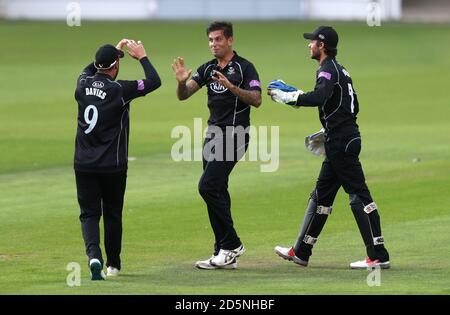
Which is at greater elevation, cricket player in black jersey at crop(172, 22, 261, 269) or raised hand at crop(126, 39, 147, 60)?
raised hand at crop(126, 39, 147, 60)

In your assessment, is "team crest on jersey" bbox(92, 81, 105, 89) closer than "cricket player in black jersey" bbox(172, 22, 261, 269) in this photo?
Yes

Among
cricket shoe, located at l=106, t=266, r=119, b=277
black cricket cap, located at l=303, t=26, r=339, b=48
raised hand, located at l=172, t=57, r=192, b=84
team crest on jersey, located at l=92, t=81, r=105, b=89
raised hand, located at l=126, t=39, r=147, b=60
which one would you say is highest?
black cricket cap, located at l=303, t=26, r=339, b=48

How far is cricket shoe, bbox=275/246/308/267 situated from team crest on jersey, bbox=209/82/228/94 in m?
1.75

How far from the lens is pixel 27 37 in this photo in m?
48.8

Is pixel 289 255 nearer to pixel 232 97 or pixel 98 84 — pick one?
pixel 232 97

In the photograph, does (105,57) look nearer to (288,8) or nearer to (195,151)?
(195,151)

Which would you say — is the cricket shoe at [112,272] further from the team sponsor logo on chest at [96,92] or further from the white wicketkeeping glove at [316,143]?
the white wicketkeeping glove at [316,143]

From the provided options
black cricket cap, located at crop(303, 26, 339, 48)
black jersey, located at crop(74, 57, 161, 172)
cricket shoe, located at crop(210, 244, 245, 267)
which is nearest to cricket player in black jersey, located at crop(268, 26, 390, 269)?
black cricket cap, located at crop(303, 26, 339, 48)

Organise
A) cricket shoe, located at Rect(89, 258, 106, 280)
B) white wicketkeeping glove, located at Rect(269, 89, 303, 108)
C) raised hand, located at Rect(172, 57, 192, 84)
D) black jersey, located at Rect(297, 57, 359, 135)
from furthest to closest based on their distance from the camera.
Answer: raised hand, located at Rect(172, 57, 192, 84)
black jersey, located at Rect(297, 57, 359, 135)
white wicketkeeping glove, located at Rect(269, 89, 303, 108)
cricket shoe, located at Rect(89, 258, 106, 280)

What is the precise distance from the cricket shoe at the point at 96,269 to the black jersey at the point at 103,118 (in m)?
0.92

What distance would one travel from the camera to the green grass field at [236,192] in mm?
12211

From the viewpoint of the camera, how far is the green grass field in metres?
12.2

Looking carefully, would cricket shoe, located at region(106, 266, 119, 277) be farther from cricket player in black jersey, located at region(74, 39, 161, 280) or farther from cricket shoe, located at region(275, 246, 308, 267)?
cricket shoe, located at region(275, 246, 308, 267)
